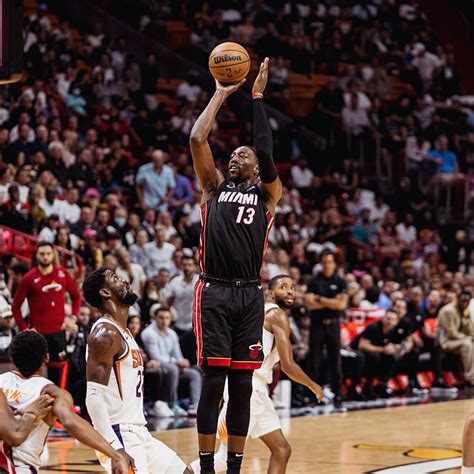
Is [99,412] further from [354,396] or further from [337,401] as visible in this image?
[354,396]

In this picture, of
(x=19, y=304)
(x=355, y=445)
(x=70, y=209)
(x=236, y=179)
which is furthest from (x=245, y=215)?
(x=70, y=209)

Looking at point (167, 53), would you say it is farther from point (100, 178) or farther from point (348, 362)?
point (348, 362)

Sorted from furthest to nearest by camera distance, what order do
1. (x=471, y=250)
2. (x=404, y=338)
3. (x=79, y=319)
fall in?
(x=471, y=250), (x=404, y=338), (x=79, y=319)

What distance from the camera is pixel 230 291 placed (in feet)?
21.5

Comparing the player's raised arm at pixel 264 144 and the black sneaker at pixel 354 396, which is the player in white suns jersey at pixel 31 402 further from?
the black sneaker at pixel 354 396

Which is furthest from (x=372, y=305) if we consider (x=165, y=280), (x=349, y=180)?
(x=349, y=180)

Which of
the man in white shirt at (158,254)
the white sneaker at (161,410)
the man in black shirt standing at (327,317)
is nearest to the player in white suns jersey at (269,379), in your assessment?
the white sneaker at (161,410)

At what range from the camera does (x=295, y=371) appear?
7.77 m

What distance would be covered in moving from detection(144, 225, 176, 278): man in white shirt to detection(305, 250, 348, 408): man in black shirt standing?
6.09 ft

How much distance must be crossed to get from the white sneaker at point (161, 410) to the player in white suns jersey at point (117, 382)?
5.75 metres

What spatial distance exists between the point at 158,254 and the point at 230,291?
8.01 metres

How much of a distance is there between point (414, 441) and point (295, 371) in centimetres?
347

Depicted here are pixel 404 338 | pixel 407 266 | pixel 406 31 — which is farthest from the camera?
pixel 406 31

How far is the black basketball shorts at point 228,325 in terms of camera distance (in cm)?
648
